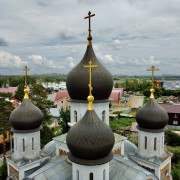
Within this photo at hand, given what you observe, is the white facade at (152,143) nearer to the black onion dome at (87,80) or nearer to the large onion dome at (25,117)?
the black onion dome at (87,80)

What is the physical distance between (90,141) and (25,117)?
486cm

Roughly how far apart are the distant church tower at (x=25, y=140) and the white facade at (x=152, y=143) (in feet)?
19.8

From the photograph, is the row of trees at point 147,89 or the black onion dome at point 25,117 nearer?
the black onion dome at point 25,117

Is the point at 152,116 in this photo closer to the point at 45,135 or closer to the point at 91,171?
the point at 91,171

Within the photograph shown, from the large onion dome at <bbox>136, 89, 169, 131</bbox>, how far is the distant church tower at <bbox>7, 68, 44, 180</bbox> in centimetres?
581

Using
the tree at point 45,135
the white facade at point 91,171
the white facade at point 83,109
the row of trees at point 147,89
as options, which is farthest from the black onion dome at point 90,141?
the row of trees at point 147,89

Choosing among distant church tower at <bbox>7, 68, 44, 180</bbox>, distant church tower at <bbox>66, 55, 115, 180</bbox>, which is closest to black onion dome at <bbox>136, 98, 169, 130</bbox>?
distant church tower at <bbox>66, 55, 115, 180</bbox>

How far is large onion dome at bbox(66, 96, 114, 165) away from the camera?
8.23 meters

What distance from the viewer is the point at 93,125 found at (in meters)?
8.38

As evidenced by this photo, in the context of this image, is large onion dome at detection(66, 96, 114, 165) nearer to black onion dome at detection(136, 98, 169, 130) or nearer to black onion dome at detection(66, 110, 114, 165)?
black onion dome at detection(66, 110, 114, 165)

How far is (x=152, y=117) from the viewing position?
11.6 metres

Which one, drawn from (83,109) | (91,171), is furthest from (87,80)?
(91,171)

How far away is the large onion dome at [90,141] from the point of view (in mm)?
8227

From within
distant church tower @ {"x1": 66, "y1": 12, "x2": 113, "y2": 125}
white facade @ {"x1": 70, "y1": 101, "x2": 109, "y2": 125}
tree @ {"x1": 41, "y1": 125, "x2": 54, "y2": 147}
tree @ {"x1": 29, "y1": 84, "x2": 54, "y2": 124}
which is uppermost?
distant church tower @ {"x1": 66, "y1": 12, "x2": 113, "y2": 125}
